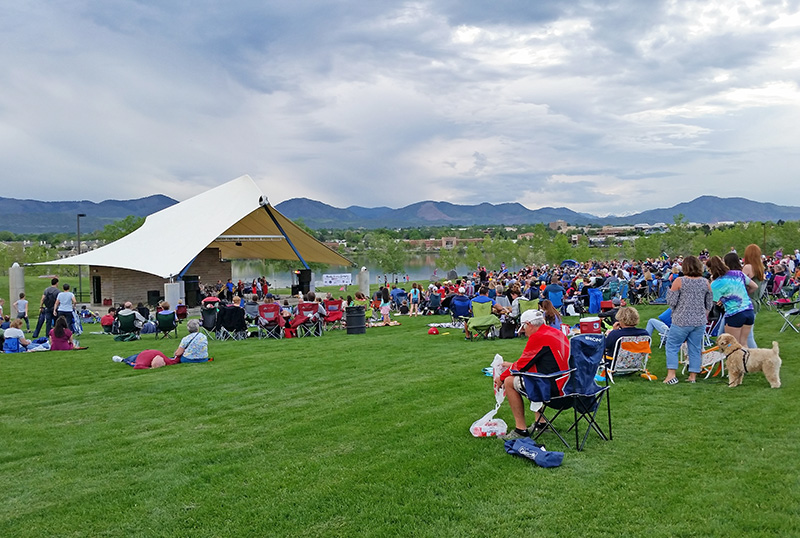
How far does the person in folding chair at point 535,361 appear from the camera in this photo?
4.38 metres

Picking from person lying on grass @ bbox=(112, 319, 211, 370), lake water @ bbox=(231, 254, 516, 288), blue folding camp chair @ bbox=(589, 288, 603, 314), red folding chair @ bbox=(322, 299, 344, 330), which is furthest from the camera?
lake water @ bbox=(231, 254, 516, 288)

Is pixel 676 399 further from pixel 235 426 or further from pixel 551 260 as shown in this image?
pixel 551 260

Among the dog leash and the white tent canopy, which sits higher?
the white tent canopy

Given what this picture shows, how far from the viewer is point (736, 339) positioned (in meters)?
6.51

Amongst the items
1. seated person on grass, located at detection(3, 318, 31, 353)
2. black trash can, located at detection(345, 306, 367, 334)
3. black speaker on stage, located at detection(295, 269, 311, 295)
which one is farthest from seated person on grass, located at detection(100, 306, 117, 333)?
black speaker on stage, located at detection(295, 269, 311, 295)

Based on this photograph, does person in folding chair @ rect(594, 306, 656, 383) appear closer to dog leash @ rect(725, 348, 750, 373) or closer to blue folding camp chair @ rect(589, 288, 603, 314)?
dog leash @ rect(725, 348, 750, 373)

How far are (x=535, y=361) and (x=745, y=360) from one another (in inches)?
123

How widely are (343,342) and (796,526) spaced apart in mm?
8231

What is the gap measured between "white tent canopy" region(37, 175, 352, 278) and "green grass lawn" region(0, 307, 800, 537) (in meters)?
12.5

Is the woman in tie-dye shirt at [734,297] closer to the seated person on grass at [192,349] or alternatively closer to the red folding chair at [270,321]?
the seated person on grass at [192,349]

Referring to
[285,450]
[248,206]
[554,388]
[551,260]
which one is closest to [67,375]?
[285,450]

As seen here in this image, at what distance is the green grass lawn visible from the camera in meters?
3.21

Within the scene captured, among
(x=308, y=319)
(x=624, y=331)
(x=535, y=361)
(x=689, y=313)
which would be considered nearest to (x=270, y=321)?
(x=308, y=319)

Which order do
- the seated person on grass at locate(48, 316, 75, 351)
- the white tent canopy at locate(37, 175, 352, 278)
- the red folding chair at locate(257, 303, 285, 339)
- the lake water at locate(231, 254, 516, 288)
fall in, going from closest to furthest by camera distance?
the seated person on grass at locate(48, 316, 75, 351), the red folding chair at locate(257, 303, 285, 339), the white tent canopy at locate(37, 175, 352, 278), the lake water at locate(231, 254, 516, 288)
